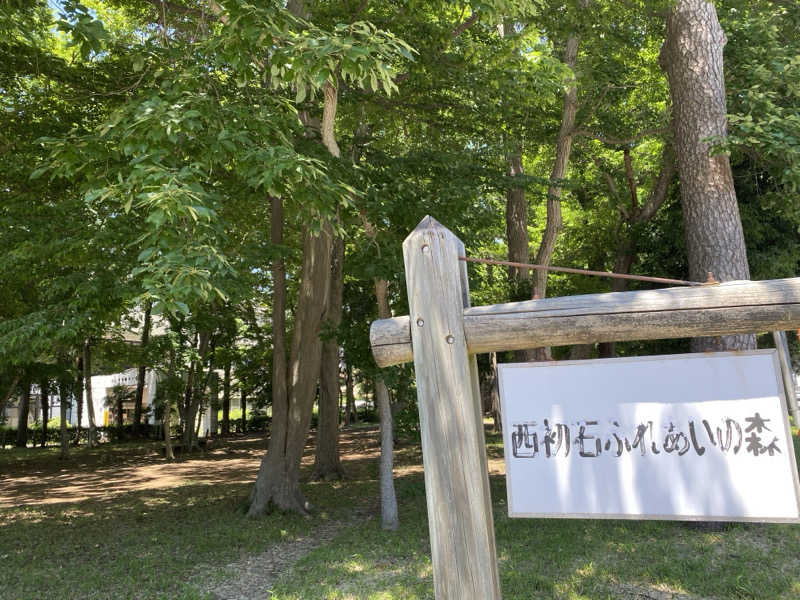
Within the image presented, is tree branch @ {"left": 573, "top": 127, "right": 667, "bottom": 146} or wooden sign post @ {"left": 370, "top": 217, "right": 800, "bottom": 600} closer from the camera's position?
wooden sign post @ {"left": 370, "top": 217, "right": 800, "bottom": 600}

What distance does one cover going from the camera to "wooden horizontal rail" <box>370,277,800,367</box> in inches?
102

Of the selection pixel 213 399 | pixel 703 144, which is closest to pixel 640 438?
pixel 703 144

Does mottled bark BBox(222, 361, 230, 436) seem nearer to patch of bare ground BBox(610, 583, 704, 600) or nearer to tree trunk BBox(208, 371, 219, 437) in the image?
tree trunk BBox(208, 371, 219, 437)

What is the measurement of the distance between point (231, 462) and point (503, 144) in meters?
12.9

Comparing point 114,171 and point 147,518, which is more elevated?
point 114,171

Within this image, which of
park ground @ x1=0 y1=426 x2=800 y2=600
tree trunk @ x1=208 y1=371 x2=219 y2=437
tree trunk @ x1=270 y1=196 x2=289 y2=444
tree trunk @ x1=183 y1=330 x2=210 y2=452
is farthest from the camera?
tree trunk @ x1=208 y1=371 x2=219 y2=437

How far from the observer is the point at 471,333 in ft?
9.23

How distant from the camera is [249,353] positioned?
24484mm

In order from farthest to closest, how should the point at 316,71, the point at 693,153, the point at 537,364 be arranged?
the point at 693,153 < the point at 316,71 < the point at 537,364

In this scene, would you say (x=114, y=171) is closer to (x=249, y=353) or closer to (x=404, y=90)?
(x=404, y=90)

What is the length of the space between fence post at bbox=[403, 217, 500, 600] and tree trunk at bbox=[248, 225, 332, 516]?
295 inches

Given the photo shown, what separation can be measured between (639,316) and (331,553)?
19.4 ft

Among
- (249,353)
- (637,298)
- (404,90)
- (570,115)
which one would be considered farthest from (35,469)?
(637,298)

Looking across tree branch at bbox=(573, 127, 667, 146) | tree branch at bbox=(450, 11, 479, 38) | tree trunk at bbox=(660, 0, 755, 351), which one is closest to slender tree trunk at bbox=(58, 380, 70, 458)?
tree branch at bbox=(450, 11, 479, 38)
